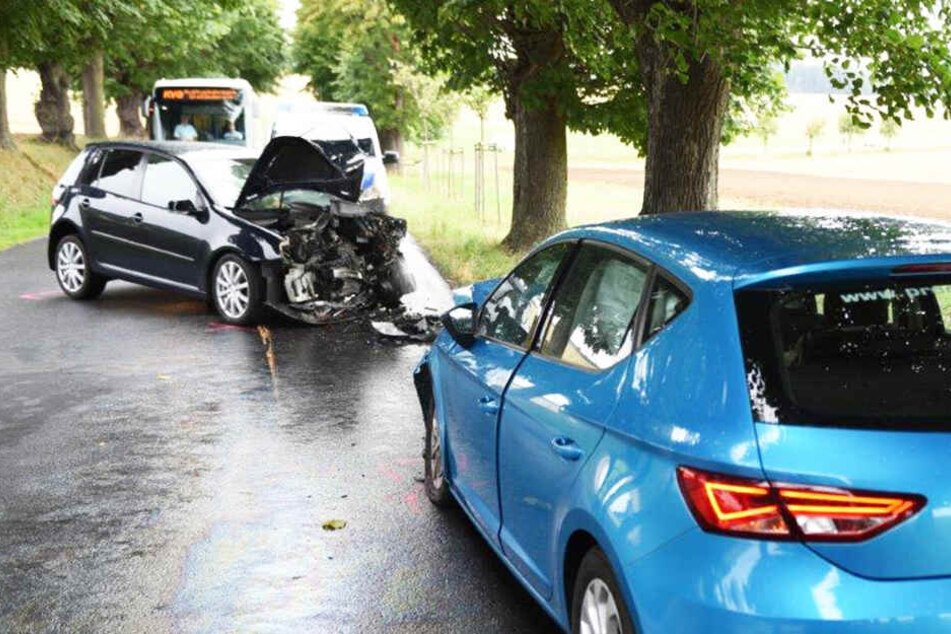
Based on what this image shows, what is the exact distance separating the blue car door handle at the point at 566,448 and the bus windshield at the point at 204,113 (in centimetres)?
3100

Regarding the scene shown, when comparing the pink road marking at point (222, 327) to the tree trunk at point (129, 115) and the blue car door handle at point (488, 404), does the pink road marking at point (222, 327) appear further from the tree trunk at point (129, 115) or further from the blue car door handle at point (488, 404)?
the tree trunk at point (129, 115)

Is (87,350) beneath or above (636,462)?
beneath

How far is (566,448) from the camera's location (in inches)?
149

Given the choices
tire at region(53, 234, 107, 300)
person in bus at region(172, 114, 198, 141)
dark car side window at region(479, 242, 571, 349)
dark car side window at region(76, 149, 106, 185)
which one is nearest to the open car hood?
dark car side window at region(76, 149, 106, 185)

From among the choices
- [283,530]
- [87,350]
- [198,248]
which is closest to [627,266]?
[283,530]

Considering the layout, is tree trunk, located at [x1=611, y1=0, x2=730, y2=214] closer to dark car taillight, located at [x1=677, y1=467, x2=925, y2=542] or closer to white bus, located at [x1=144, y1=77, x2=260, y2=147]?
dark car taillight, located at [x1=677, y1=467, x2=925, y2=542]

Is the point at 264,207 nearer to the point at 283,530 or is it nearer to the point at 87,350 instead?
the point at 87,350

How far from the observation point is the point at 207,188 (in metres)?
13.2

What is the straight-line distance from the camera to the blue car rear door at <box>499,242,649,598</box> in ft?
12.2

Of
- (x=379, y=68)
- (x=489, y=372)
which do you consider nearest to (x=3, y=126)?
(x=379, y=68)

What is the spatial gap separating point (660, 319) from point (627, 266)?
48 centimetres

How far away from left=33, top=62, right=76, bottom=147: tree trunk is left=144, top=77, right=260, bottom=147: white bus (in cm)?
1170

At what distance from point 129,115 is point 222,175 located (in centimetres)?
4831

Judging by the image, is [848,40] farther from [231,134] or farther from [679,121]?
[231,134]
